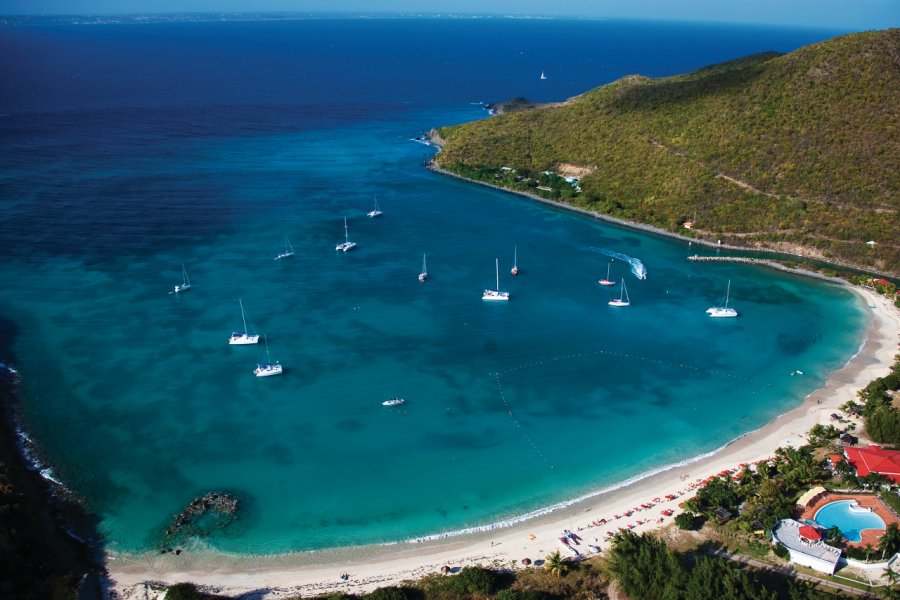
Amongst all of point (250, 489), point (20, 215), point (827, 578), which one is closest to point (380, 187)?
point (20, 215)

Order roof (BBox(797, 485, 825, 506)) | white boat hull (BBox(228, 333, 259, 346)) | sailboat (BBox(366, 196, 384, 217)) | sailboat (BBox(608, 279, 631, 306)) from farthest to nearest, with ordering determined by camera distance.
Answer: sailboat (BBox(366, 196, 384, 217)) < sailboat (BBox(608, 279, 631, 306)) < white boat hull (BBox(228, 333, 259, 346)) < roof (BBox(797, 485, 825, 506))

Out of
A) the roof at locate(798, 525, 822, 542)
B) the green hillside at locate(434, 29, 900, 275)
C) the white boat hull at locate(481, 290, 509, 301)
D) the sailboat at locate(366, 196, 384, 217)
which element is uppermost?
the green hillside at locate(434, 29, 900, 275)

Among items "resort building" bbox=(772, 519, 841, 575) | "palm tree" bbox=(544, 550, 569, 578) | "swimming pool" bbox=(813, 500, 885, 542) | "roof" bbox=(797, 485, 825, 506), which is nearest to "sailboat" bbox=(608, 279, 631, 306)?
"roof" bbox=(797, 485, 825, 506)

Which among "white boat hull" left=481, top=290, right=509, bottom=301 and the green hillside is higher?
the green hillside

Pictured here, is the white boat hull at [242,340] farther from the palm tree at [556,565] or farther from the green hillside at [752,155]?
the green hillside at [752,155]

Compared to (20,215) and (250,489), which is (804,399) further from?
(20,215)

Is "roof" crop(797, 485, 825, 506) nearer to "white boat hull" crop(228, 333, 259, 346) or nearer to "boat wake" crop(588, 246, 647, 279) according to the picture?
"boat wake" crop(588, 246, 647, 279)
